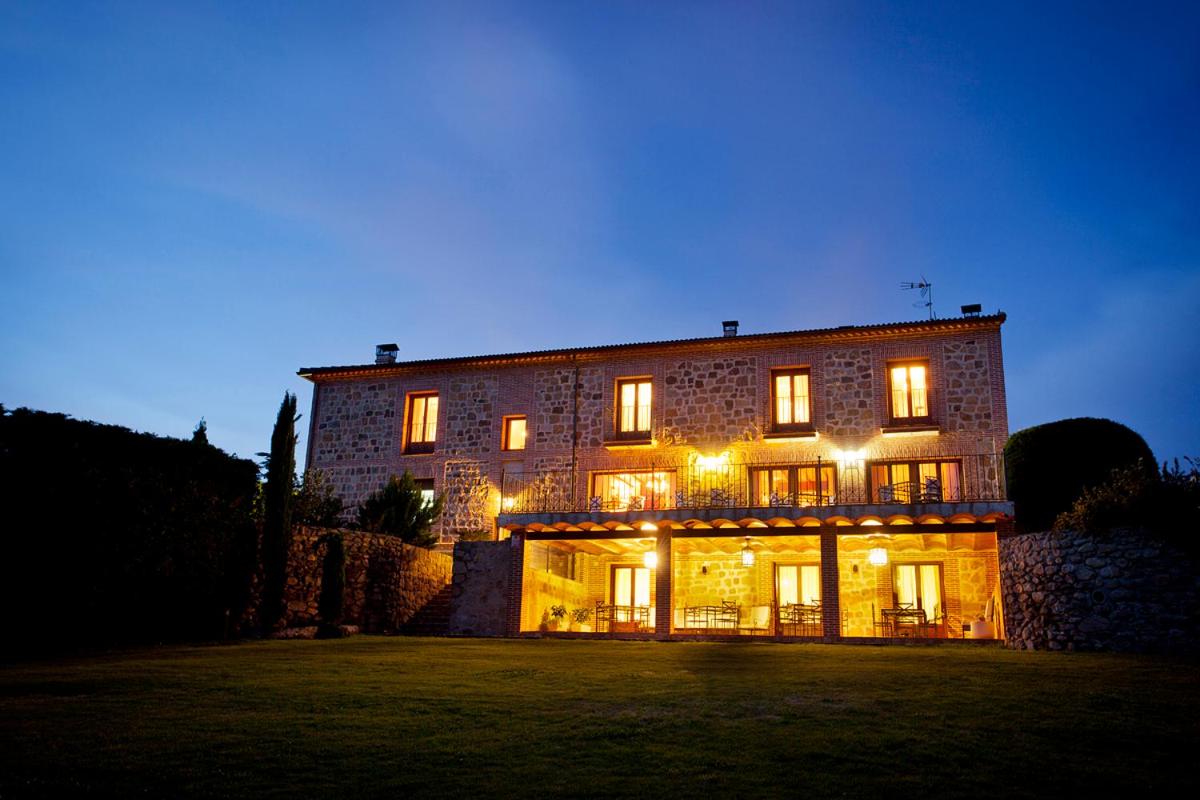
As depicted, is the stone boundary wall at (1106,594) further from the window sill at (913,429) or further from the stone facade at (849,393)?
the stone facade at (849,393)

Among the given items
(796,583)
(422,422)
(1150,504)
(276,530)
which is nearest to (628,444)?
(796,583)

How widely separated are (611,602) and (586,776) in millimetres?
17521

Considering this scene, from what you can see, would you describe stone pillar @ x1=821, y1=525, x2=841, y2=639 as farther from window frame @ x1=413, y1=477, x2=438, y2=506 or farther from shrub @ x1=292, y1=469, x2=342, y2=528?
window frame @ x1=413, y1=477, x2=438, y2=506

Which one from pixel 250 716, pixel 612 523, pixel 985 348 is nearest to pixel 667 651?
pixel 612 523

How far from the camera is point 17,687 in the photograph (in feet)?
32.0

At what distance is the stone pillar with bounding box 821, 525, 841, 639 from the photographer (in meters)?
17.6

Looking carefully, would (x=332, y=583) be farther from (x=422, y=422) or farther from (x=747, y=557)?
(x=747, y=557)

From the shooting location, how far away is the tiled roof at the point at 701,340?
21.5m

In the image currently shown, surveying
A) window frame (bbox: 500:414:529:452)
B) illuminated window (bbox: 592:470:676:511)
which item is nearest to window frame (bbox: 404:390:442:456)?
window frame (bbox: 500:414:529:452)

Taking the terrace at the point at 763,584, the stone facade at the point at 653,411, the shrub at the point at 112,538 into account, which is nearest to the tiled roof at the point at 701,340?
the stone facade at the point at 653,411

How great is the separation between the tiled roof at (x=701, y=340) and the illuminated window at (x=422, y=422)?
937 millimetres

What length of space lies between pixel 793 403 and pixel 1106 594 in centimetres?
894

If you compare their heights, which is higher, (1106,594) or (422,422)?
(422,422)

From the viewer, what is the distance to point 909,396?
71.6 feet
